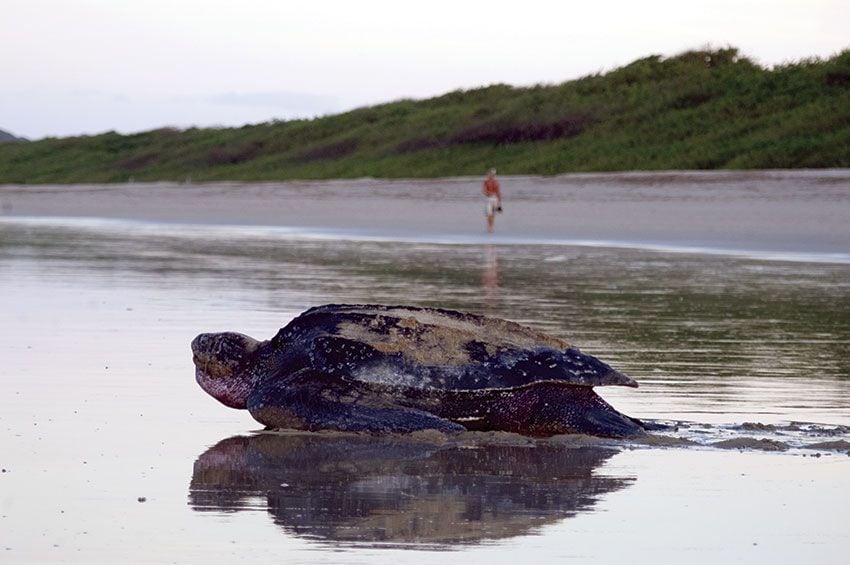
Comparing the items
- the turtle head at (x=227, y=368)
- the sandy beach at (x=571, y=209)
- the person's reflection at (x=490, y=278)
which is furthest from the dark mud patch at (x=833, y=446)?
the sandy beach at (x=571, y=209)

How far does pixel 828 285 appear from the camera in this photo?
58.1ft

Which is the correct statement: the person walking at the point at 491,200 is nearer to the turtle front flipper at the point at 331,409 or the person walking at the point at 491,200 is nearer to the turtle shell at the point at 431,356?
the turtle shell at the point at 431,356

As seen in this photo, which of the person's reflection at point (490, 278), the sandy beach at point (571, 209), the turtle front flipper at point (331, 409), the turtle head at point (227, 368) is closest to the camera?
the turtle front flipper at point (331, 409)

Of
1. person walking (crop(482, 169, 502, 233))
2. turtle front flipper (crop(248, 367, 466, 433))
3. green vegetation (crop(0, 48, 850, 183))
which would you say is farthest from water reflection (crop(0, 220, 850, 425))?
green vegetation (crop(0, 48, 850, 183))

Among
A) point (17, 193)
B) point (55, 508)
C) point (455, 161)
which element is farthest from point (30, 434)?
point (17, 193)

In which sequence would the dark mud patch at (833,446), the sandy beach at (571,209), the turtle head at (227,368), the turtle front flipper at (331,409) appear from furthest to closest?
the sandy beach at (571,209)
the turtle head at (227,368)
the turtle front flipper at (331,409)
the dark mud patch at (833,446)

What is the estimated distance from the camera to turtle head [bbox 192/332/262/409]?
813 cm

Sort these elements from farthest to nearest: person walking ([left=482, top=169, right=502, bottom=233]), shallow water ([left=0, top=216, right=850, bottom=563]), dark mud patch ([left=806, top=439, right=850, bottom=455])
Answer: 1. person walking ([left=482, top=169, right=502, bottom=233])
2. dark mud patch ([left=806, top=439, right=850, bottom=455])
3. shallow water ([left=0, top=216, right=850, bottom=563])

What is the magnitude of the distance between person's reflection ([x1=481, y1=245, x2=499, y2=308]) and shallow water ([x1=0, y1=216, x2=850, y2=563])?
878 mm

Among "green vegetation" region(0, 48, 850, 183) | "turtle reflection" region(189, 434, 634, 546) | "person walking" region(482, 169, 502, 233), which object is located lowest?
"turtle reflection" region(189, 434, 634, 546)

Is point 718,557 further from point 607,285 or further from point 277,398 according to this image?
point 607,285

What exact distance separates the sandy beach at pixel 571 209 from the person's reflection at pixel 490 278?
5.43 metres

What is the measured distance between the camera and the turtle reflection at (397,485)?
558 cm

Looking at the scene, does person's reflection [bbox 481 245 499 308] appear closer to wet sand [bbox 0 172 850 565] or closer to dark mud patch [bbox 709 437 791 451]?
wet sand [bbox 0 172 850 565]
